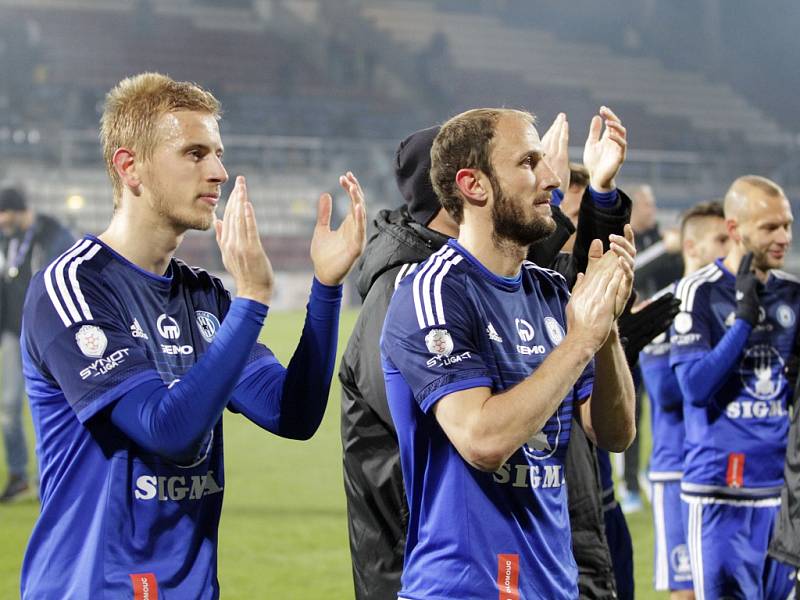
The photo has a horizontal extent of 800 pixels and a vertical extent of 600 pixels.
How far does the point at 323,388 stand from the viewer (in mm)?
2590

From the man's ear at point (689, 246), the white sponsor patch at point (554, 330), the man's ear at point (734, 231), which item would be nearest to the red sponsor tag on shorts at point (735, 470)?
the man's ear at point (734, 231)

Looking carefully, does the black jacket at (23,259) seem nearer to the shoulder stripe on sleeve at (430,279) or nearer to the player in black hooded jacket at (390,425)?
the player in black hooded jacket at (390,425)

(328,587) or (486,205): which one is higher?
(486,205)

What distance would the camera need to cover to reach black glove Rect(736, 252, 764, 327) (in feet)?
14.5

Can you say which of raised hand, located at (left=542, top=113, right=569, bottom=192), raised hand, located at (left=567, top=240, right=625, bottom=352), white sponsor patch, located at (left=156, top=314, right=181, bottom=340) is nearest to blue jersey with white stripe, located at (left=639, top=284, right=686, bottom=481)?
raised hand, located at (left=542, top=113, right=569, bottom=192)

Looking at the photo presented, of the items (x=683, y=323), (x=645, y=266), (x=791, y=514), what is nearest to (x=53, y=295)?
(x=791, y=514)

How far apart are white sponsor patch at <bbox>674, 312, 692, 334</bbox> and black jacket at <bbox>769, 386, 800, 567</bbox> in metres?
1.28

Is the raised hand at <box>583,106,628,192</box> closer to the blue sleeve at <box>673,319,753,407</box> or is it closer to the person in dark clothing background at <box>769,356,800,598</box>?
the person in dark clothing background at <box>769,356,800,598</box>

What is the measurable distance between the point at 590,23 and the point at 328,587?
3339 cm

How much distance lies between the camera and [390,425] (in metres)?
2.98

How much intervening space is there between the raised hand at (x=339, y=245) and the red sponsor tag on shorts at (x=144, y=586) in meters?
0.71

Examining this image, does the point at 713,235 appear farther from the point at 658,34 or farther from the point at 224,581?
the point at 658,34

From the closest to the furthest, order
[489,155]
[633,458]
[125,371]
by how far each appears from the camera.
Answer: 1. [125,371]
2. [489,155]
3. [633,458]

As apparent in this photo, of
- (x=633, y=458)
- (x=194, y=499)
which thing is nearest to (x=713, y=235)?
(x=633, y=458)
